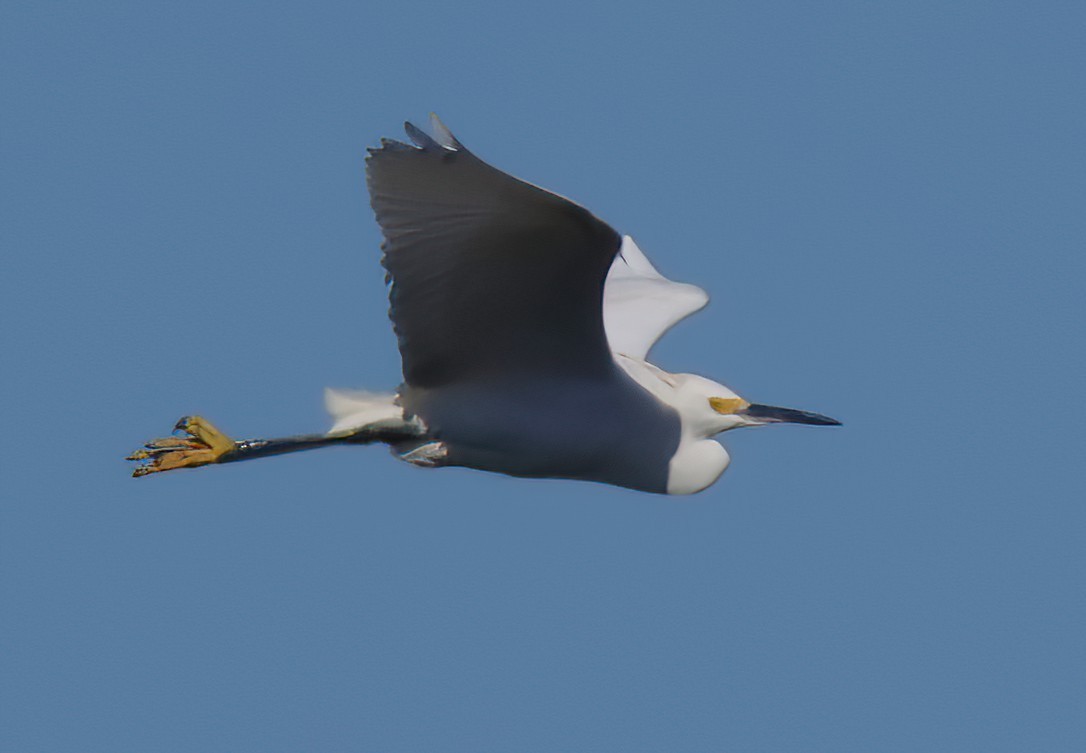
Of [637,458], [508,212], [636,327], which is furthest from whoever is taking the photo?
[636,327]

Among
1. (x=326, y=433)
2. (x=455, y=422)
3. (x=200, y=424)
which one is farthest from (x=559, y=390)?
(x=200, y=424)

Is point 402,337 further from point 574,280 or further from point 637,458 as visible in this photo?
point 637,458

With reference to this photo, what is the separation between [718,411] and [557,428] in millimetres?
869

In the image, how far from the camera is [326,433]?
8008mm

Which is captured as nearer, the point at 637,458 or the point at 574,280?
the point at 574,280

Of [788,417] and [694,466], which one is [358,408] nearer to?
[694,466]

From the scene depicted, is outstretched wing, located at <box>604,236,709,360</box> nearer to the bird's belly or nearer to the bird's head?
the bird's head

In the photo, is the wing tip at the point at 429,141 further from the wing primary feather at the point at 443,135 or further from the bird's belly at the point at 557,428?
the bird's belly at the point at 557,428

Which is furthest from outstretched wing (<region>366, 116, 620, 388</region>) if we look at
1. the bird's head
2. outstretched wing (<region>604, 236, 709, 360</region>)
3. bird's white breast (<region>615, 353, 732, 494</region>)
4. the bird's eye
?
outstretched wing (<region>604, 236, 709, 360</region>)

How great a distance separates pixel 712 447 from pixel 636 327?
1.18 meters

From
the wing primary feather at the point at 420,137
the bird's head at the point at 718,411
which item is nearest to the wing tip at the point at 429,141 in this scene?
the wing primary feather at the point at 420,137

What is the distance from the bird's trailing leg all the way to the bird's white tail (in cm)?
3

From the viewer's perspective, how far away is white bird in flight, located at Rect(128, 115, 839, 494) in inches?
266

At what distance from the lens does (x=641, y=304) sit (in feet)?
30.8
